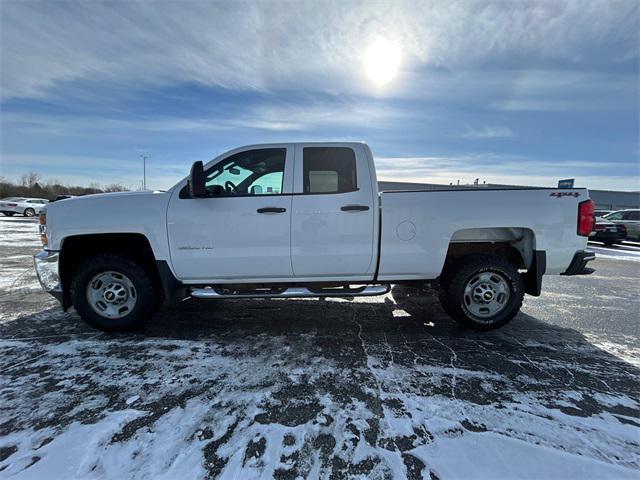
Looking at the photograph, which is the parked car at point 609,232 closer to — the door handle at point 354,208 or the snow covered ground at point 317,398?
the snow covered ground at point 317,398

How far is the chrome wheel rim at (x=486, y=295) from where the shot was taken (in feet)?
12.5

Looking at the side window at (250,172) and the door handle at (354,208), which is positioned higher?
the side window at (250,172)

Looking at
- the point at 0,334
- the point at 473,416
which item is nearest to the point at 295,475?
the point at 473,416

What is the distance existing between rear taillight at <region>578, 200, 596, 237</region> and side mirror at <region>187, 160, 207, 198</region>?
416 centimetres

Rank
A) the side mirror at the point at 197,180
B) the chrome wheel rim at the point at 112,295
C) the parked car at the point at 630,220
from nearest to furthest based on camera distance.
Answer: the side mirror at the point at 197,180 → the chrome wheel rim at the point at 112,295 → the parked car at the point at 630,220

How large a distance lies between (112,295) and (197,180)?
167 centimetres

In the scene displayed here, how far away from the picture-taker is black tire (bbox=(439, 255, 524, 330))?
3756 mm

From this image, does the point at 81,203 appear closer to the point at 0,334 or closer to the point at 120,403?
the point at 0,334

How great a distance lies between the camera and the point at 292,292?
368cm

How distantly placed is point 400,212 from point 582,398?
2231 millimetres

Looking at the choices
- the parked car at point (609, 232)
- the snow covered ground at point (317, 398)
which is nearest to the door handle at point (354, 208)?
the snow covered ground at point (317, 398)

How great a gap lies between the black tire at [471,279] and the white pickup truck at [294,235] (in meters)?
0.01

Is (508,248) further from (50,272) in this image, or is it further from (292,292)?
(50,272)

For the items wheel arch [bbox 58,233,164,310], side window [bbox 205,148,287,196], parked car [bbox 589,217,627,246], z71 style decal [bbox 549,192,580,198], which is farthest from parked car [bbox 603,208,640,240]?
wheel arch [bbox 58,233,164,310]
